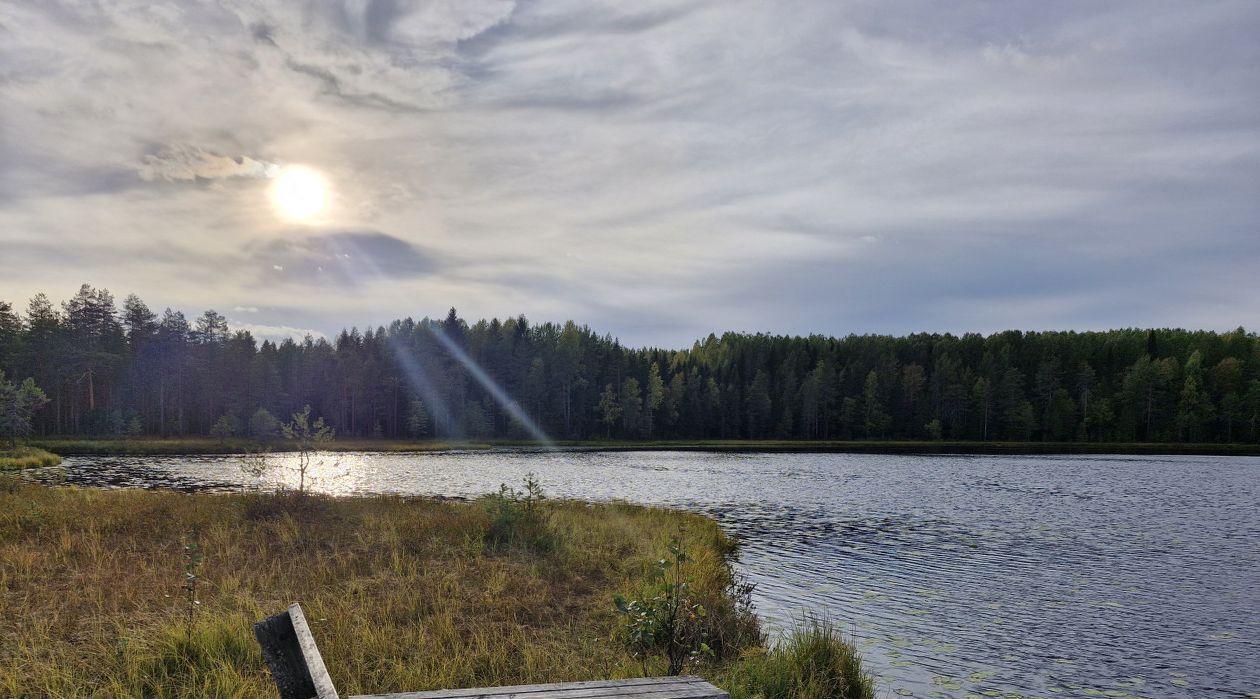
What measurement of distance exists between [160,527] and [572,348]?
102186 mm

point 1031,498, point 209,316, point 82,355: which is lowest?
point 1031,498

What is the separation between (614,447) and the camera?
103m

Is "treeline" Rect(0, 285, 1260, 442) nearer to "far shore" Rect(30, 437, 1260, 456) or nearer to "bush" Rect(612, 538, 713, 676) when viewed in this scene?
"far shore" Rect(30, 437, 1260, 456)

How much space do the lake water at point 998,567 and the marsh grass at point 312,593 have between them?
A: 3.12m

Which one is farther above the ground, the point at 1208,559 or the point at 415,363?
the point at 415,363

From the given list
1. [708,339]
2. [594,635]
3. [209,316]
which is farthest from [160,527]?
[708,339]

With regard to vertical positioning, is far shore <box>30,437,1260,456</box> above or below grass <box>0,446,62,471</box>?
below

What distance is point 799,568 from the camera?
18.6 metres

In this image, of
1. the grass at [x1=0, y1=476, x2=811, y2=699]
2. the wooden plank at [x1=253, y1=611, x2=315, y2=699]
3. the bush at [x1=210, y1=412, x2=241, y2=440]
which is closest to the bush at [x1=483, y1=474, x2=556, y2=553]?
the grass at [x1=0, y1=476, x2=811, y2=699]

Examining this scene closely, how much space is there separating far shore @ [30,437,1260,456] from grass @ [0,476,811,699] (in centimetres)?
5256

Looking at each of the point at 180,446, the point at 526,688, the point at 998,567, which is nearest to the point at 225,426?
the point at 180,446

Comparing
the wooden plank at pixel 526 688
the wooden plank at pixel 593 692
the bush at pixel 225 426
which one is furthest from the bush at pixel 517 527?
the bush at pixel 225 426

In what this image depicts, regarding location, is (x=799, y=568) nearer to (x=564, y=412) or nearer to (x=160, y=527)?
(x=160, y=527)

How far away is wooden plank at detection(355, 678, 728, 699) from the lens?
4637 millimetres
